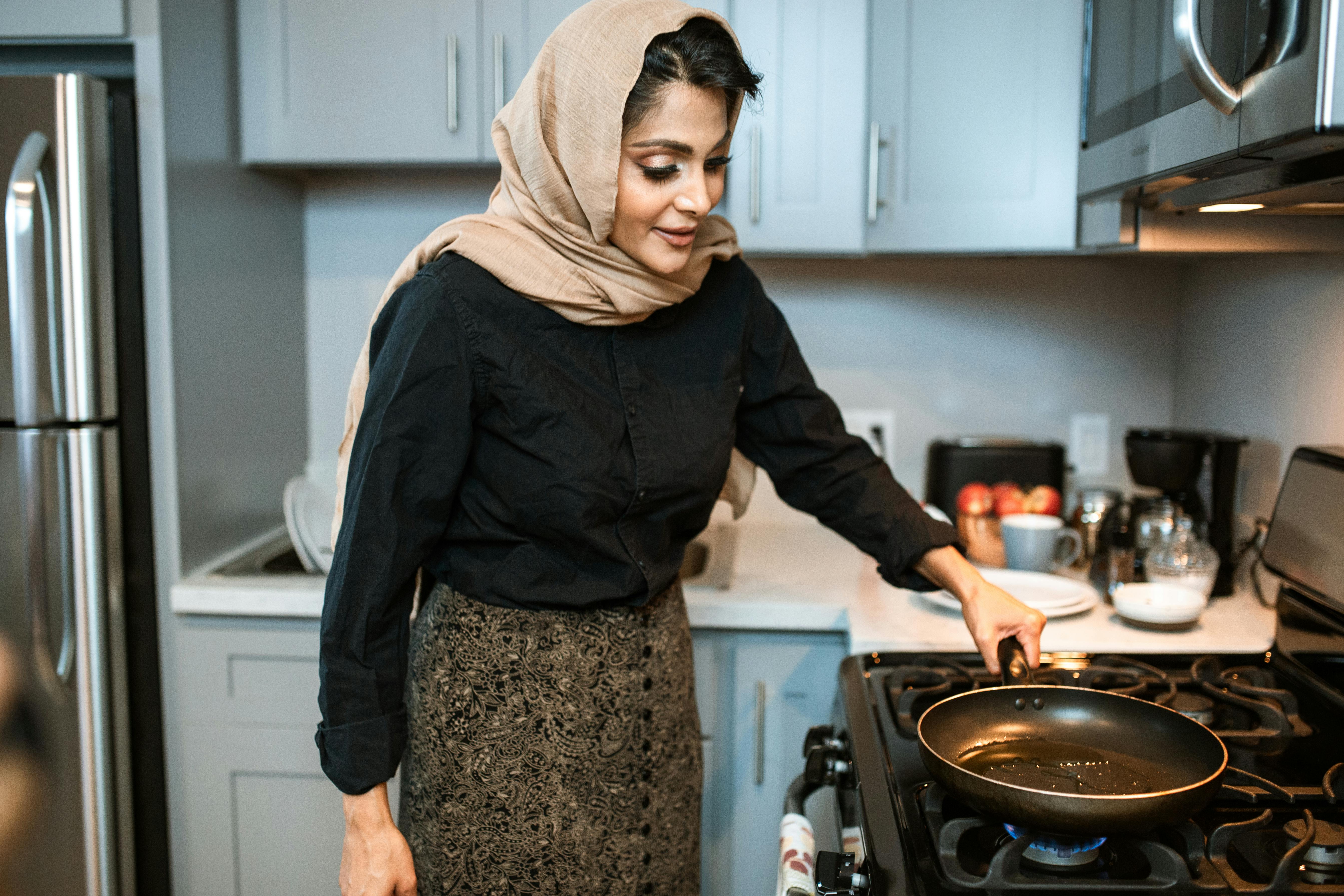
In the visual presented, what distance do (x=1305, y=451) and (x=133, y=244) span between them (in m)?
1.69

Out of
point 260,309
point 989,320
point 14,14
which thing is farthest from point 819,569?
point 14,14

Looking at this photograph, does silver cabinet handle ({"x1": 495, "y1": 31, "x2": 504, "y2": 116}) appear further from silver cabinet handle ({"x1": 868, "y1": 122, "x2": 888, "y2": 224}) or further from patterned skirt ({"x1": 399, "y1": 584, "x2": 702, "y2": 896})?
patterned skirt ({"x1": 399, "y1": 584, "x2": 702, "y2": 896})

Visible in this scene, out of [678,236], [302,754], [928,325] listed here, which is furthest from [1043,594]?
[302,754]

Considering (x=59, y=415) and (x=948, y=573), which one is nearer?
(x=948, y=573)

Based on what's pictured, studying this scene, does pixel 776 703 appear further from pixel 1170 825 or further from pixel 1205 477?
pixel 1170 825

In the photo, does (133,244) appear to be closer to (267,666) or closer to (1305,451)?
(267,666)

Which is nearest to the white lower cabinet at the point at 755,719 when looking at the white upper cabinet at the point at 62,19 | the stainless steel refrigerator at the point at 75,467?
the stainless steel refrigerator at the point at 75,467

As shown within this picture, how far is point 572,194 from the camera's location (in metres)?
1.03

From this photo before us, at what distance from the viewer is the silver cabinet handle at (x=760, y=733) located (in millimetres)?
1621

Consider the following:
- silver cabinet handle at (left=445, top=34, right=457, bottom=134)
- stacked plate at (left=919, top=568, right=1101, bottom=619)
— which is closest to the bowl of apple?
stacked plate at (left=919, top=568, right=1101, bottom=619)

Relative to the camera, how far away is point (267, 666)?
169cm

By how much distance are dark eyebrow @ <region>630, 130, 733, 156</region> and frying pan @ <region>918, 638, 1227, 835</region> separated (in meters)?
0.57

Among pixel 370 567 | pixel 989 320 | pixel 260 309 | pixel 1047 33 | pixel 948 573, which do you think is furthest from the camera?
pixel 989 320

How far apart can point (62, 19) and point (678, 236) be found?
3.94 ft
